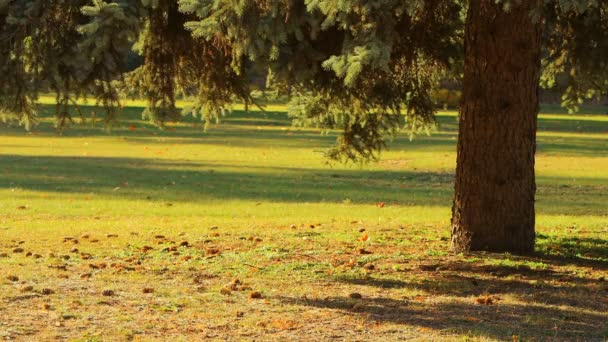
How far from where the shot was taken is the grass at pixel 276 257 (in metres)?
7.84

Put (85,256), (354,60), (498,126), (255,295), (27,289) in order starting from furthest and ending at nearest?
1. (85,256)
2. (498,126)
3. (27,289)
4. (255,295)
5. (354,60)

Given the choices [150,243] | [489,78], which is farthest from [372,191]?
[489,78]

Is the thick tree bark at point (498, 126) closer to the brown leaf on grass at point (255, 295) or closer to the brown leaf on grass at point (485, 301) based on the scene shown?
the brown leaf on grass at point (485, 301)

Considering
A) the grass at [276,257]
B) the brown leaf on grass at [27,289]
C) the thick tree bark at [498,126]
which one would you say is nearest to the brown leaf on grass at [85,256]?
the grass at [276,257]

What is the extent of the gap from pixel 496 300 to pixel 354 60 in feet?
7.28

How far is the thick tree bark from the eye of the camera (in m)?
10.2

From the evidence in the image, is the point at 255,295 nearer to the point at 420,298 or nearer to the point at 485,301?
the point at 420,298

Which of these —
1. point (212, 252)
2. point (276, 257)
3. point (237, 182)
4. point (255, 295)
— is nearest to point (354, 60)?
point (255, 295)

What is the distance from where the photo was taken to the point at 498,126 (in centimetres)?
1035

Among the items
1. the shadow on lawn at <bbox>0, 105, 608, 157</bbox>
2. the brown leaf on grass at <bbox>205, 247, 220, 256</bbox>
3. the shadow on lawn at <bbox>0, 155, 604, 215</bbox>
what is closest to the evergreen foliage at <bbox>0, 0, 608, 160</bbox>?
the brown leaf on grass at <bbox>205, 247, 220, 256</bbox>

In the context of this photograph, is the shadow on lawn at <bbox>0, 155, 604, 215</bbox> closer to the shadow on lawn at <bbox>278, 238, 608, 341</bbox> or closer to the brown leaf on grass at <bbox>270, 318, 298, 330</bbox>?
the shadow on lawn at <bbox>278, 238, 608, 341</bbox>

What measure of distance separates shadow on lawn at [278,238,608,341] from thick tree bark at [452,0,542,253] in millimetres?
343

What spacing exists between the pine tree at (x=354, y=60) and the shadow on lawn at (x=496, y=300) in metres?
0.76

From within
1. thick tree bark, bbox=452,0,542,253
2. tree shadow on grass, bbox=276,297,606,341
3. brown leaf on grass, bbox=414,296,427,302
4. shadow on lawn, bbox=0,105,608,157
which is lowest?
shadow on lawn, bbox=0,105,608,157
